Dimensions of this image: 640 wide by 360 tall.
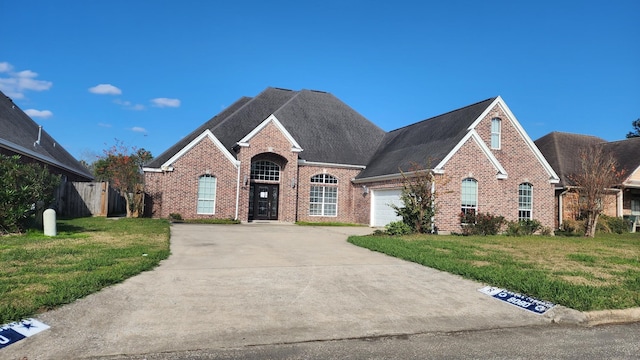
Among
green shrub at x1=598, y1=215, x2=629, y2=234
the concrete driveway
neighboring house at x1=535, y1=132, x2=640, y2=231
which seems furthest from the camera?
neighboring house at x1=535, y1=132, x2=640, y2=231

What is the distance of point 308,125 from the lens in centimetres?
2750

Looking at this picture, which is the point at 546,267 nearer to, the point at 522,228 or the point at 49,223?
the point at 522,228

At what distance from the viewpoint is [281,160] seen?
79.8 ft

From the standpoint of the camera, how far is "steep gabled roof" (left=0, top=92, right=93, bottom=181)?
19173mm

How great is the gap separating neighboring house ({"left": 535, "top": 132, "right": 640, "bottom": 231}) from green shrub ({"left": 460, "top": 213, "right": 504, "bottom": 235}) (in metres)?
6.14

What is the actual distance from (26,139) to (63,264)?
17.8 metres

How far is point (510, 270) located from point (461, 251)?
3057 millimetres

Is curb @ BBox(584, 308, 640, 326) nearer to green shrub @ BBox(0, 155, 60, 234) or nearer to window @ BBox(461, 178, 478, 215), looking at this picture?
green shrub @ BBox(0, 155, 60, 234)

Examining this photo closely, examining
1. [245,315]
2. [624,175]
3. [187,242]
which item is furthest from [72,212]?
[624,175]

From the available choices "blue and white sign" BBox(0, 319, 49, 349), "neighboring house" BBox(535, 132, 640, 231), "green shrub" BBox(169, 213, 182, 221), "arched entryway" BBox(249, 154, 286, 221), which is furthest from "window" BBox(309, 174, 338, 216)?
"blue and white sign" BBox(0, 319, 49, 349)

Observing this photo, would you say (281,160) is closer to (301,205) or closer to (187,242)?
(301,205)

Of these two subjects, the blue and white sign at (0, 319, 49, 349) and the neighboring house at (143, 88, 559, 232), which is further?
the neighboring house at (143, 88, 559, 232)

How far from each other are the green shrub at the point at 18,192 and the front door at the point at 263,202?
11.9 m

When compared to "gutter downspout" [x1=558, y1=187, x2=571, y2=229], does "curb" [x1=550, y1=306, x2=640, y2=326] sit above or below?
below
